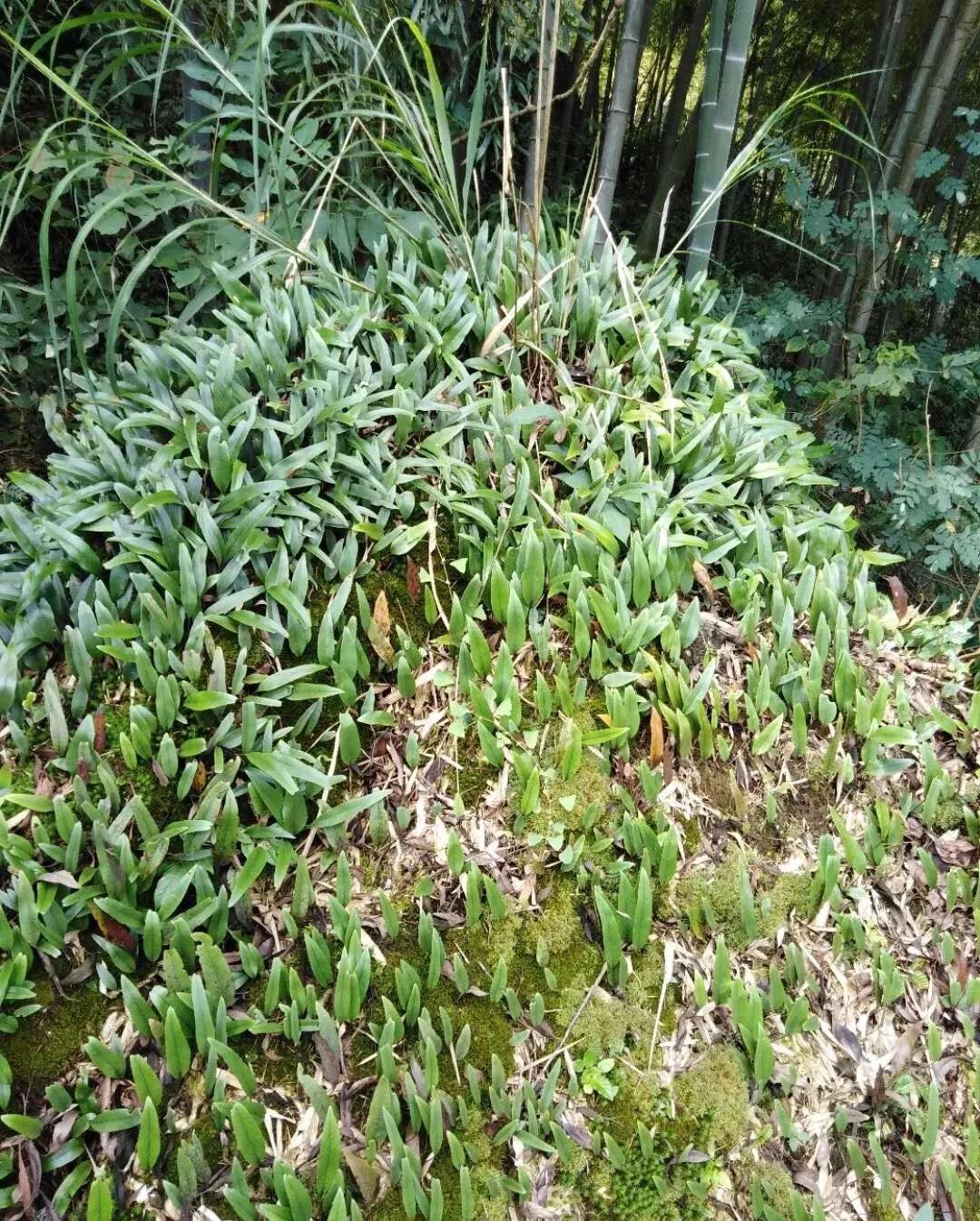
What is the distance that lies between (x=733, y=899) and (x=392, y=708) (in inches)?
34.8

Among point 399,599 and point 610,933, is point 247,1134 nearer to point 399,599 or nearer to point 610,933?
point 610,933

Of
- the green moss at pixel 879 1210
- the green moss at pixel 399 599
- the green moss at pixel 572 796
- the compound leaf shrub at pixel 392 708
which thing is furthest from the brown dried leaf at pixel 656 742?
the green moss at pixel 879 1210

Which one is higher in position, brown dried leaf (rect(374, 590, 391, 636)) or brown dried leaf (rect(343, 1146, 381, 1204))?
brown dried leaf (rect(374, 590, 391, 636))

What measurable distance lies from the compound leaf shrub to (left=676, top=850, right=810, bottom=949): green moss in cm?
Result: 3

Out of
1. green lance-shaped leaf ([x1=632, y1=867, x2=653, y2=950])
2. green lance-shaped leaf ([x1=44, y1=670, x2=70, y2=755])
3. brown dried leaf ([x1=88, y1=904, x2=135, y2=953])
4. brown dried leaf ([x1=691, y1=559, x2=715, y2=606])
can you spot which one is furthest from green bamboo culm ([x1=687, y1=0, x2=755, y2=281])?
brown dried leaf ([x1=88, y1=904, x2=135, y2=953])

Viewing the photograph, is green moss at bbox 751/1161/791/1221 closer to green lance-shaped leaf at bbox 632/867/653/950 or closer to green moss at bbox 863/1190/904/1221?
green moss at bbox 863/1190/904/1221

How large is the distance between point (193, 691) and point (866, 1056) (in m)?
1.60

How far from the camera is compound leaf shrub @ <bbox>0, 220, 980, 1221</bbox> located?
4.61ft

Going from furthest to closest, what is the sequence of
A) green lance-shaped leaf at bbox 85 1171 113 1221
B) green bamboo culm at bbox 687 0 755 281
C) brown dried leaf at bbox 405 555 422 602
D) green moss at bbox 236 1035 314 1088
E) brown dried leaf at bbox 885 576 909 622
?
1. green bamboo culm at bbox 687 0 755 281
2. brown dried leaf at bbox 885 576 909 622
3. brown dried leaf at bbox 405 555 422 602
4. green moss at bbox 236 1035 314 1088
5. green lance-shaped leaf at bbox 85 1171 113 1221

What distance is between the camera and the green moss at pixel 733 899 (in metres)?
1.73

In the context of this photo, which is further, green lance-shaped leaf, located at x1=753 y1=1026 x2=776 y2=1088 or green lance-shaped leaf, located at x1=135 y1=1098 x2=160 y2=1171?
green lance-shaped leaf, located at x1=753 y1=1026 x2=776 y2=1088

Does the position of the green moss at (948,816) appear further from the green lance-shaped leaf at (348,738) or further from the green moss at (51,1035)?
the green moss at (51,1035)

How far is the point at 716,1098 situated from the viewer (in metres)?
1.54

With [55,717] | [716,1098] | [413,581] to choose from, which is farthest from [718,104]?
[716,1098]
